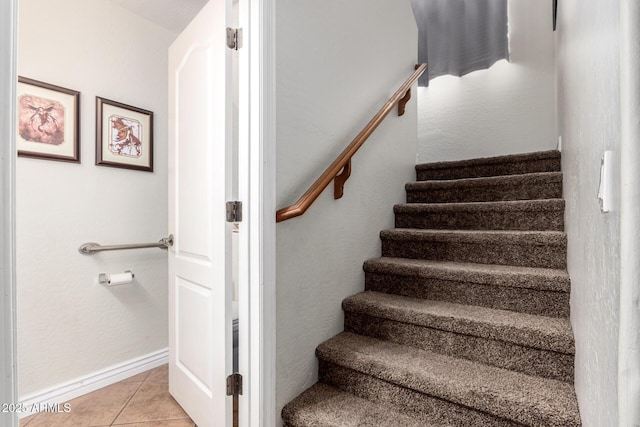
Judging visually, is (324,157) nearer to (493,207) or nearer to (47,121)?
(493,207)

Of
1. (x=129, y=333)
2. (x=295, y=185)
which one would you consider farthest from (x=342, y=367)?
(x=129, y=333)

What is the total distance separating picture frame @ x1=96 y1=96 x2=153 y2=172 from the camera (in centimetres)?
204

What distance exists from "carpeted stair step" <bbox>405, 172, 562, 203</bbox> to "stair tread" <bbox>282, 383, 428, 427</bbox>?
1474mm

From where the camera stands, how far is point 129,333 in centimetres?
216

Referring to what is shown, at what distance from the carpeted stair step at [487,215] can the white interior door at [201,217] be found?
130cm

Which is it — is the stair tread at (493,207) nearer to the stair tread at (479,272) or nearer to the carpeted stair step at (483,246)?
the carpeted stair step at (483,246)

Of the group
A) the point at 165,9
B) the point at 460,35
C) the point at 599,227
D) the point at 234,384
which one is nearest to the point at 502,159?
the point at 460,35

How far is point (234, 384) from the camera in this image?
4.36 feet

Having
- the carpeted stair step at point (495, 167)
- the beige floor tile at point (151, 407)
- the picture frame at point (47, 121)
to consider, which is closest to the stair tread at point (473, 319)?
the beige floor tile at point (151, 407)

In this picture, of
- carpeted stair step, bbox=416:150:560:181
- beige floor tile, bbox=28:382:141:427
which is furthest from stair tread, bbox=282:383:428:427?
carpeted stair step, bbox=416:150:560:181

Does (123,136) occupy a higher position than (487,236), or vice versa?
(123,136)

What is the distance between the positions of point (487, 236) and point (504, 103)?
6.18 feet

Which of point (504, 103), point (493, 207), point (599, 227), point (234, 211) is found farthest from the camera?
point (504, 103)

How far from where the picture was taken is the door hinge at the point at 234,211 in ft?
4.32
